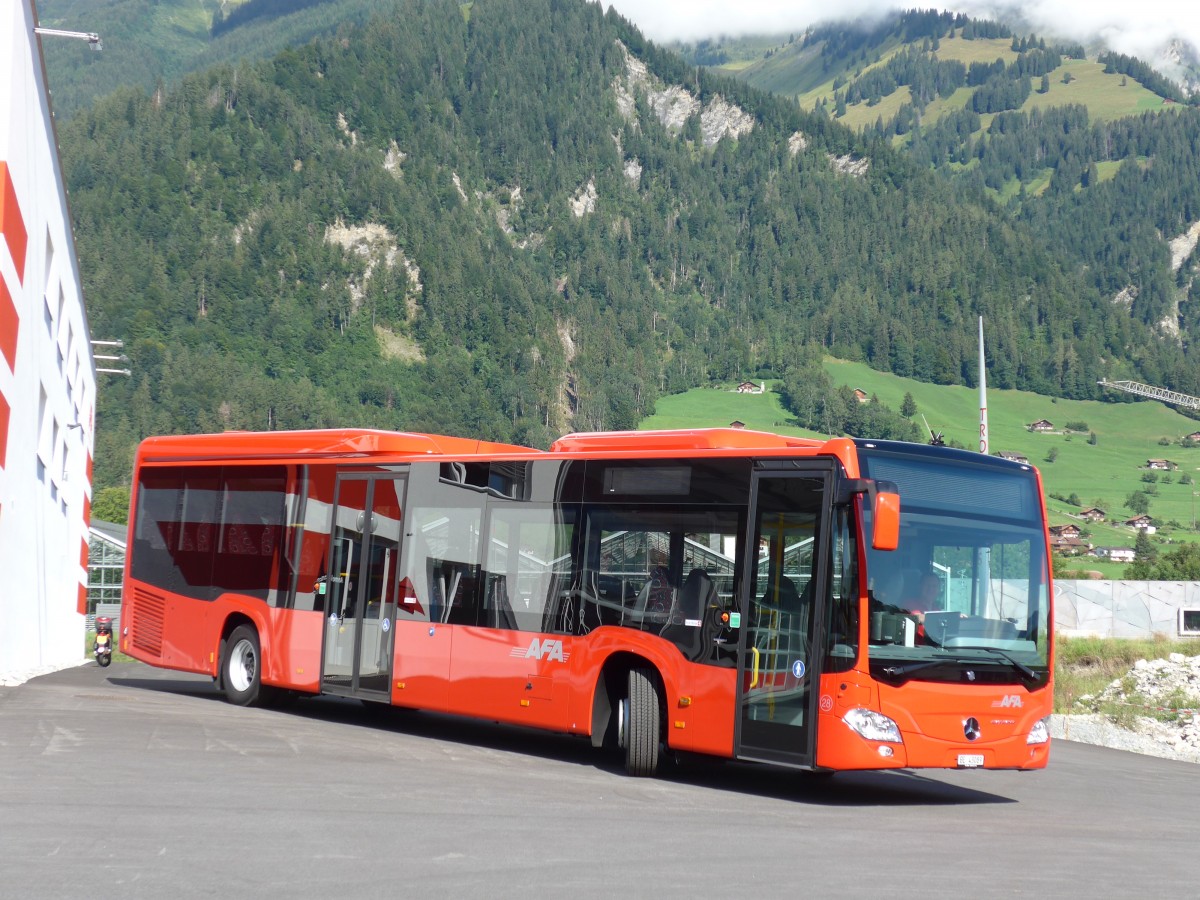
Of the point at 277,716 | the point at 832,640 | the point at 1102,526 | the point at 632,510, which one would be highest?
the point at 1102,526

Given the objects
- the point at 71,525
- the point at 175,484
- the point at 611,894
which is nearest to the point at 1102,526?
the point at 71,525

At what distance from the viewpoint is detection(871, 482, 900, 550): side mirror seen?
10.7 m

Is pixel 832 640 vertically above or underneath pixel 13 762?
above

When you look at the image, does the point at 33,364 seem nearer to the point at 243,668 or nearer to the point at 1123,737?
the point at 243,668

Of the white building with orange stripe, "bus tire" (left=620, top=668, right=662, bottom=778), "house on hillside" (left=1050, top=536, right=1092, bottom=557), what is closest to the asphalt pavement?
"bus tire" (left=620, top=668, right=662, bottom=778)

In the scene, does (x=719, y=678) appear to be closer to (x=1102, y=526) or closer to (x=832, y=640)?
(x=832, y=640)

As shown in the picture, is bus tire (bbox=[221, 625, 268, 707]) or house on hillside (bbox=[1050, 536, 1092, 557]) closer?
bus tire (bbox=[221, 625, 268, 707])

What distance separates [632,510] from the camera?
13.1 metres

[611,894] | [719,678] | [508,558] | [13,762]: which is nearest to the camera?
[611,894]

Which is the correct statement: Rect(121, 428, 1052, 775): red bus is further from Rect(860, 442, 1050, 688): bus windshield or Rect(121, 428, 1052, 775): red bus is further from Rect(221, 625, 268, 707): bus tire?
Rect(221, 625, 268, 707): bus tire

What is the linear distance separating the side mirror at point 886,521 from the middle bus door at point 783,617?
81 cm

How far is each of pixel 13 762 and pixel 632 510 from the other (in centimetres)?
544

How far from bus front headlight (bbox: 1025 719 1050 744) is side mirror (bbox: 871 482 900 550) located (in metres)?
2.49

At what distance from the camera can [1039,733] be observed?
39.9 ft
